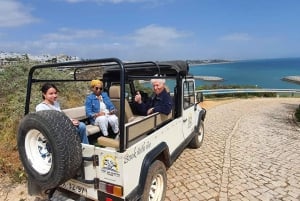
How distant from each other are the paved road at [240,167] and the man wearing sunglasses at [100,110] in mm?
1585

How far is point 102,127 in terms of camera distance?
465 centimetres

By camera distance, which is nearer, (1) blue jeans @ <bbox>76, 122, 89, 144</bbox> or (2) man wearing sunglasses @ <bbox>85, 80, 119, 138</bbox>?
(1) blue jeans @ <bbox>76, 122, 89, 144</bbox>

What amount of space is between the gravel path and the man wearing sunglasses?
5.25 feet

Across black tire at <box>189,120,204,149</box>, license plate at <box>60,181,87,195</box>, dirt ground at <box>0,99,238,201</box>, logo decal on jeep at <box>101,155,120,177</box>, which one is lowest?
dirt ground at <box>0,99,238,201</box>

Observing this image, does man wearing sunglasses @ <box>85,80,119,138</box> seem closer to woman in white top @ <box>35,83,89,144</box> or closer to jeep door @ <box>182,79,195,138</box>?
woman in white top @ <box>35,83,89,144</box>

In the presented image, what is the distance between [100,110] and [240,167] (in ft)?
10.9

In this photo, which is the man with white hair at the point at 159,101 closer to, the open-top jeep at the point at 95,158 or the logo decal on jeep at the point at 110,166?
the open-top jeep at the point at 95,158

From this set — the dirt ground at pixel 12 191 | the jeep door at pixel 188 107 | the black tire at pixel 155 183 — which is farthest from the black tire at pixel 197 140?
the dirt ground at pixel 12 191

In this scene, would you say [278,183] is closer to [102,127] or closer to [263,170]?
[263,170]

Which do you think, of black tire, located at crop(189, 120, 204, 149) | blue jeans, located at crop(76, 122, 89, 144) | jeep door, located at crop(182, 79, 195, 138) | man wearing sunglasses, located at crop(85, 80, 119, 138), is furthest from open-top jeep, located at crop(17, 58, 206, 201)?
black tire, located at crop(189, 120, 204, 149)

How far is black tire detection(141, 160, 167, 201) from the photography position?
3.48 meters

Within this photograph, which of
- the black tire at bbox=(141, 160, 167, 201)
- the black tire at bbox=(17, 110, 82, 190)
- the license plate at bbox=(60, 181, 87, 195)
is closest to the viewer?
the black tire at bbox=(17, 110, 82, 190)

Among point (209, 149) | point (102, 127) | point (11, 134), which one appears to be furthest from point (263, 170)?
point (11, 134)

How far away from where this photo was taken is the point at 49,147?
312 centimetres
